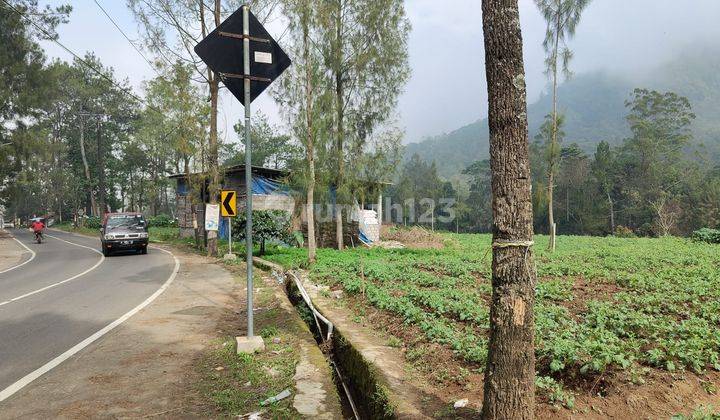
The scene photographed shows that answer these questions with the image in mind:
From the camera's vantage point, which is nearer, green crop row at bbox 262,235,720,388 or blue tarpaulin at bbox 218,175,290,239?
green crop row at bbox 262,235,720,388

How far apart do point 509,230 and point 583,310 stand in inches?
169

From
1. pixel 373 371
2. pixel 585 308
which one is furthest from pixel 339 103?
pixel 373 371

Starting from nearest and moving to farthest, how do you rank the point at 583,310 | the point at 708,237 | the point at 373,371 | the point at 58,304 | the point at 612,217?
1. the point at 373,371
2. the point at 583,310
3. the point at 58,304
4. the point at 708,237
5. the point at 612,217

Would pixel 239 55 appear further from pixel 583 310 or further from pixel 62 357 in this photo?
pixel 583 310

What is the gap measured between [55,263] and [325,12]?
44.6 feet

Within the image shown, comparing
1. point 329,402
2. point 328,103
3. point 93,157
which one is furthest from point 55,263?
point 93,157

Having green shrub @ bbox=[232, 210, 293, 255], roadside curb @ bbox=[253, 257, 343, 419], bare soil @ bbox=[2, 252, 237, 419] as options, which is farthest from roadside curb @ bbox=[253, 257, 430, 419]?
green shrub @ bbox=[232, 210, 293, 255]

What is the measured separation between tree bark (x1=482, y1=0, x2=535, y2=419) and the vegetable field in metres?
0.72

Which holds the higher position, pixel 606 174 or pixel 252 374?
pixel 606 174

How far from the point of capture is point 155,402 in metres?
4.07

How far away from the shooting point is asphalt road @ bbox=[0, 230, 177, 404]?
5.34 m

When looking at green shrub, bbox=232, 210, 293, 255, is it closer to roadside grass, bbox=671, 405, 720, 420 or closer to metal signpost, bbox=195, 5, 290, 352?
metal signpost, bbox=195, 5, 290, 352

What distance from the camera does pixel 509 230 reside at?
2.87 metres

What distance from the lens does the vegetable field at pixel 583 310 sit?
412 centimetres
